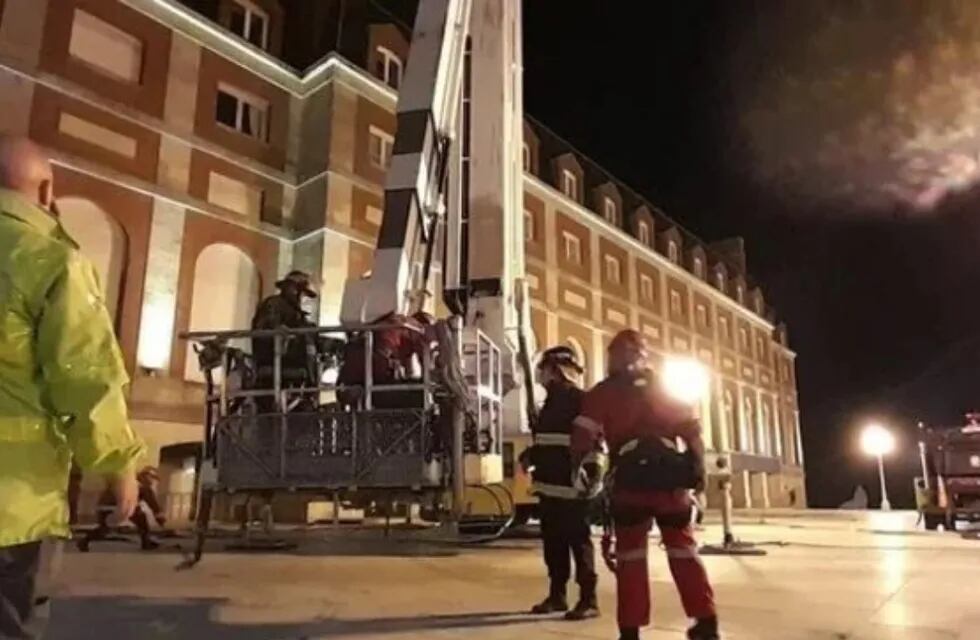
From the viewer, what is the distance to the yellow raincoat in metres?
1.92

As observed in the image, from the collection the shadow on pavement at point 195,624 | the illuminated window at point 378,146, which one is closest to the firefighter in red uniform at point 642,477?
the shadow on pavement at point 195,624

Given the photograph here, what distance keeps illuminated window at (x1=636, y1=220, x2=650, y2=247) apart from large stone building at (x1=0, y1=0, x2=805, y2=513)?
7.28 metres

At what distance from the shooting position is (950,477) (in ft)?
41.9

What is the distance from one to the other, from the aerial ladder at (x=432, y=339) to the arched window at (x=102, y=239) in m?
8.81

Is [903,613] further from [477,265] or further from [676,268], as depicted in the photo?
[676,268]

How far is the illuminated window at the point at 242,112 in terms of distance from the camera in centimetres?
1936

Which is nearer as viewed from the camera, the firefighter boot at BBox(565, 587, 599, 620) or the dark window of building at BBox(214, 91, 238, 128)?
the firefighter boot at BBox(565, 587, 599, 620)

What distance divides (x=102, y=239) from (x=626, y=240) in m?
20.4

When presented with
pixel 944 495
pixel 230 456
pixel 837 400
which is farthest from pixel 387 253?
pixel 837 400

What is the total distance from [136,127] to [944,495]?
17.7 m

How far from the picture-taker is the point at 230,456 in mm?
5633

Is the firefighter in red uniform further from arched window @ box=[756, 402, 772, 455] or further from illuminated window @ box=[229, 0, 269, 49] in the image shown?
arched window @ box=[756, 402, 772, 455]

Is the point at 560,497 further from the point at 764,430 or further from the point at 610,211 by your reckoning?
the point at 764,430

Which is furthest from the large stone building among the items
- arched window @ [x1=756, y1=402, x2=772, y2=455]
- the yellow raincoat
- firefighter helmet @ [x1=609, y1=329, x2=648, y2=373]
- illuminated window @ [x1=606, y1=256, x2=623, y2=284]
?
arched window @ [x1=756, y1=402, x2=772, y2=455]
